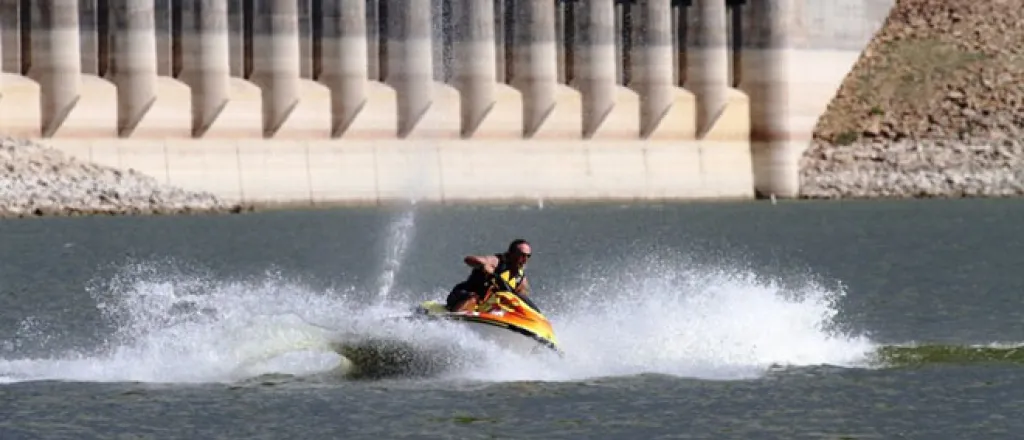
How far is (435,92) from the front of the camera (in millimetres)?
121938

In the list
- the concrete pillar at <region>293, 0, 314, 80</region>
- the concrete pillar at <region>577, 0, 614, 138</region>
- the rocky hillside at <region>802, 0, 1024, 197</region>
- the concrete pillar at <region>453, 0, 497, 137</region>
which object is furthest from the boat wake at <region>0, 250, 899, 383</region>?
the rocky hillside at <region>802, 0, 1024, 197</region>

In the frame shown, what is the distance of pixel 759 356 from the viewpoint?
47.9 meters

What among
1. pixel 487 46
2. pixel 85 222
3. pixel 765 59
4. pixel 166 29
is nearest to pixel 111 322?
pixel 85 222

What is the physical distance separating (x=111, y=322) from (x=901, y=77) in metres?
90.1

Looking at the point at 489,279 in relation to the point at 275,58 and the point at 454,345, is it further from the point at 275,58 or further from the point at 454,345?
the point at 275,58

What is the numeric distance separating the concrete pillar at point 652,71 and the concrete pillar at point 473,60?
9.44 meters

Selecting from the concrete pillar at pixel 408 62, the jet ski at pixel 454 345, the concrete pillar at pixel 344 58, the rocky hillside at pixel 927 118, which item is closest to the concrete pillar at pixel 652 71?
the rocky hillside at pixel 927 118

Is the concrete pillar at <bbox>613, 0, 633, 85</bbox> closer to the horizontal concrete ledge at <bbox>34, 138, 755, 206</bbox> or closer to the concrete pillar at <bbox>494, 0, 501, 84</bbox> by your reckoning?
the horizontal concrete ledge at <bbox>34, 138, 755, 206</bbox>

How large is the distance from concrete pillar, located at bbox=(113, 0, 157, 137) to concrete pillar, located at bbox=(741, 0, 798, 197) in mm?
34014

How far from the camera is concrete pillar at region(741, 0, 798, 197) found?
133125 mm

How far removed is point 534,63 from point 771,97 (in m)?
14.1

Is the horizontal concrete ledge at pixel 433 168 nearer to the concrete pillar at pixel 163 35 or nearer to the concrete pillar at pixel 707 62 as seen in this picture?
the concrete pillar at pixel 707 62

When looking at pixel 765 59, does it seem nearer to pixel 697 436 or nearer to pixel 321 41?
pixel 321 41

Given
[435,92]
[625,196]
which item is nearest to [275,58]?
[435,92]
